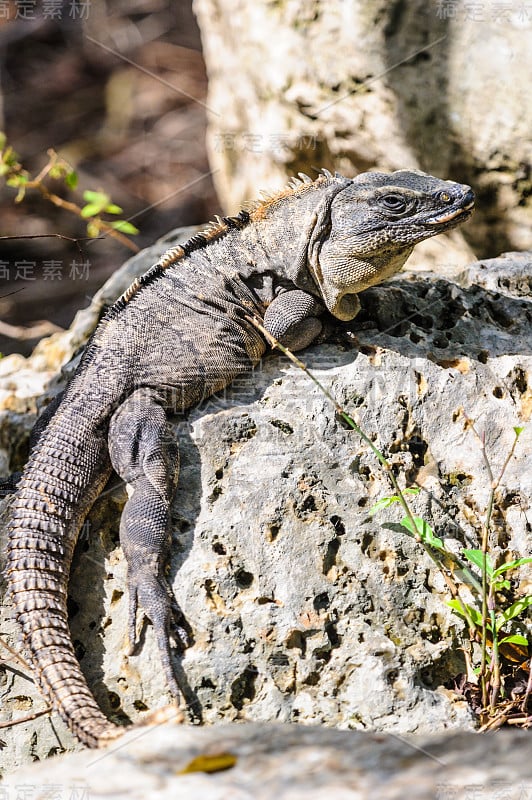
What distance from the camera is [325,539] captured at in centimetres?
378

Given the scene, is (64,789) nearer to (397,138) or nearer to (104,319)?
(104,319)

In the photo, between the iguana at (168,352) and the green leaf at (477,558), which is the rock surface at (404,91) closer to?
the iguana at (168,352)

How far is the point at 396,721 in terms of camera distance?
340cm

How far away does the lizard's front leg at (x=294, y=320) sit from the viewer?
15.0 ft

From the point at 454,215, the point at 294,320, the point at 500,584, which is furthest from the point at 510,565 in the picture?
the point at 454,215

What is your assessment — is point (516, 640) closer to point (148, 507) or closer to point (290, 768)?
point (290, 768)

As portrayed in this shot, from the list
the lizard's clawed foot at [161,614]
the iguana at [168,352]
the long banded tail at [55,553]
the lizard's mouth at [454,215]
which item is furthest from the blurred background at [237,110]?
the lizard's clawed foot at [161,614]

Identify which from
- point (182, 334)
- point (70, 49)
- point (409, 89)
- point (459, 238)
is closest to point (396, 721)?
point (182, 334)

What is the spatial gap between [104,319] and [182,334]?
448 mm

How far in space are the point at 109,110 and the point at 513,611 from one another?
33.5 ft

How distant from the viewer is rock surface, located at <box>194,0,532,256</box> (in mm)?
6648

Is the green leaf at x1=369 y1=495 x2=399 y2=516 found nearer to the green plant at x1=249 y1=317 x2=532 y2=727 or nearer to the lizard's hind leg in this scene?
the green plant at x1=249 y1=317 x2=532 y2=727

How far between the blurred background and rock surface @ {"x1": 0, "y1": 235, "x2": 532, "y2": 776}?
1.14m

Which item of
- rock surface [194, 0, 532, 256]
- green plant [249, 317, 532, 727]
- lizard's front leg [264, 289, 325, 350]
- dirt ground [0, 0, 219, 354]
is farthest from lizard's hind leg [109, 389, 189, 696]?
dirt ground [0, 0, 219, 354]
